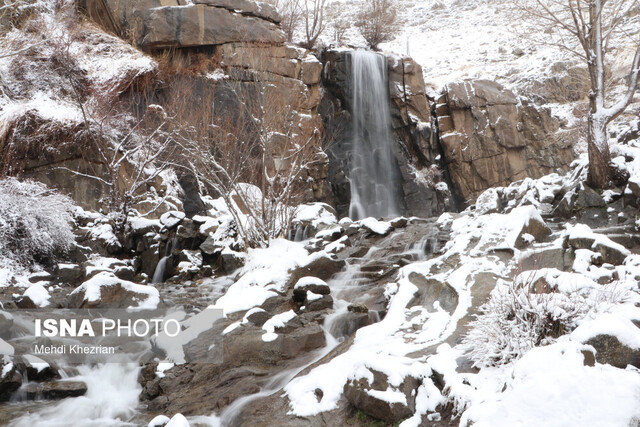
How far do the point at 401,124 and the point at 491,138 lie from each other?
4.17 m

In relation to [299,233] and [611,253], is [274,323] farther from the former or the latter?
[299,233]

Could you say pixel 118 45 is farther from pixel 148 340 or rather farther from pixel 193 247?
pixel 148 340

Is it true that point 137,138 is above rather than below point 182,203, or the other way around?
above

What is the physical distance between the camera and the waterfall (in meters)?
20.5

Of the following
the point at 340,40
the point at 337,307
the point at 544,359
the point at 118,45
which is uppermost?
the point at 340,40

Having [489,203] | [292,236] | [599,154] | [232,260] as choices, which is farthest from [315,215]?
[599,154]

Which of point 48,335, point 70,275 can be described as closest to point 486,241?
point 48,335

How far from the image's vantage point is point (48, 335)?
289 inches

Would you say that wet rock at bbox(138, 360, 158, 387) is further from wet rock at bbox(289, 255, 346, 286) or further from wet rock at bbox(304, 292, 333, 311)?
wet rock at bbox(289, 255, 346, 286)

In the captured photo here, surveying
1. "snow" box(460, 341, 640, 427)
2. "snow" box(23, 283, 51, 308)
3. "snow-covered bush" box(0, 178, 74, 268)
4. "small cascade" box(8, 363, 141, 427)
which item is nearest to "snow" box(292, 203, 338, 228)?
"snow-covered bush" box(0, 178, 74, 268)

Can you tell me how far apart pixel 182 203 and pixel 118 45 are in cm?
657

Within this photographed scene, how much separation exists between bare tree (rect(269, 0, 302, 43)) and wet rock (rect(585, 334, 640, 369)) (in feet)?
69.2

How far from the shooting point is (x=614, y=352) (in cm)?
352

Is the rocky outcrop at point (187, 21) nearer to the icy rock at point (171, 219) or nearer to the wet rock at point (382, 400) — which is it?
the icy rock at point (171, 219)
